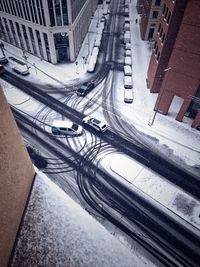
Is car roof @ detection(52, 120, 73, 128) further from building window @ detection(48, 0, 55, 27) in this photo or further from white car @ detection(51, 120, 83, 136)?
building window @ detection(48, 0, 55, 27)

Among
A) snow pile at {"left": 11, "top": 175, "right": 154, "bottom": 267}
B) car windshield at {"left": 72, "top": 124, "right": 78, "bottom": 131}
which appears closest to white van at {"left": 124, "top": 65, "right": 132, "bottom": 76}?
car windshield at {"left": 72, "top": 124, "right": 78, "bottom": 131}

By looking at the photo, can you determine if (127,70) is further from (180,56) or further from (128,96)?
(180,56)

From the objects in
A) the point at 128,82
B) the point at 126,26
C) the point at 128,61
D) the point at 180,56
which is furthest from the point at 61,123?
the point at 126,26

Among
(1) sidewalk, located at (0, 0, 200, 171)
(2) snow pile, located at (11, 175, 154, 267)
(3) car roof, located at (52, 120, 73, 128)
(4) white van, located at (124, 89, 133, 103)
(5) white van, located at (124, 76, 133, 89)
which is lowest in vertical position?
(1) sidewalk, located at (0, 0, 200, 171)

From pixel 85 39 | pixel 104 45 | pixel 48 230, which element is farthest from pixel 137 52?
pixel 48 230

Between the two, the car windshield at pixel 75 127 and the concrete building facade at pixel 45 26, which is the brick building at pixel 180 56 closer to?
the car windshield at pixel 75 127

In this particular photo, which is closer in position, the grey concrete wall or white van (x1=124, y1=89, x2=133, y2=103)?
the grey concrete wall

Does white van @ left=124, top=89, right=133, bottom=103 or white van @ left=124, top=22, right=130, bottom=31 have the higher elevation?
white van @ left=124, top=22, right=130, bottom=31
